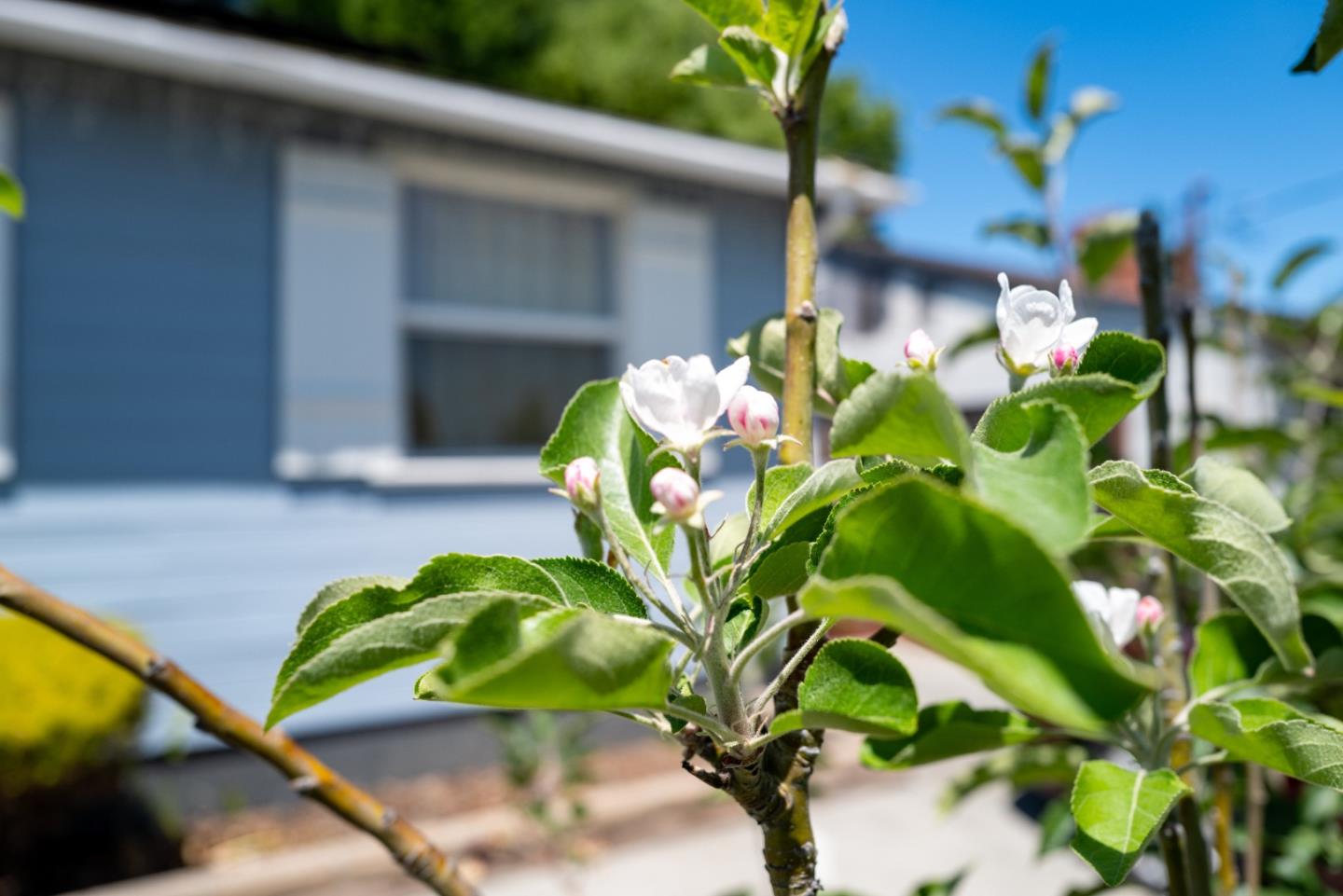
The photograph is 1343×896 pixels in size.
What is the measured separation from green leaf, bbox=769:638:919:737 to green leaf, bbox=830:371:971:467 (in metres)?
0.10

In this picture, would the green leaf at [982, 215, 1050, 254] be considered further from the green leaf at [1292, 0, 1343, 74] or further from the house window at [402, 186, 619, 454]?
the house window at [402, 186, 619, 454]

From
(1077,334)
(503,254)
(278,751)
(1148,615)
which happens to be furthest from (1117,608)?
(503,254)

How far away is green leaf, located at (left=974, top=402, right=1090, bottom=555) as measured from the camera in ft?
1.06

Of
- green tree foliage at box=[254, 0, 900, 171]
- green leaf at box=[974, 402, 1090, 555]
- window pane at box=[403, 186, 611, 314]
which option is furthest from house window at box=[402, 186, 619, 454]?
green tree foliage at box=[254, 0, 900, 171]

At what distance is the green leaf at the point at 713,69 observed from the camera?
76cm

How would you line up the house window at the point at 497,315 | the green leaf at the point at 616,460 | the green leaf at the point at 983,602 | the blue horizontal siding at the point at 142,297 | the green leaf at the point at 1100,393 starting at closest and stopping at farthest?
the green leaf at the point at 983,602
the green leaf at the point at 1100,393
the green leaf at the point at 616,460
the blue horizontal siding at the point at 142,297
the house window at the point at 497,315

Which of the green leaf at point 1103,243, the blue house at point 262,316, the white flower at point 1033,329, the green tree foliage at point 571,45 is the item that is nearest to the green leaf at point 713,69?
the white flower at point 1033,329

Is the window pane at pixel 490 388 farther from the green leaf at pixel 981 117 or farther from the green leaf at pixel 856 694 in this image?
the green leaf at pixel 856 694

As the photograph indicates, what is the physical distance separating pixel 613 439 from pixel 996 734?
344 millimetres

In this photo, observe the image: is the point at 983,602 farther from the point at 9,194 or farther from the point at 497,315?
the point at 497,315

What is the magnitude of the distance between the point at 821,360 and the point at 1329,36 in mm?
401

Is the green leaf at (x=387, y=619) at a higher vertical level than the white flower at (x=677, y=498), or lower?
lower

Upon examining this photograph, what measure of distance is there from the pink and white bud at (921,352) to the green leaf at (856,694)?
0.21 metres

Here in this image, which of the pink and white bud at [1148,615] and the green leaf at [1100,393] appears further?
the pink and white bud at [1148,615]
